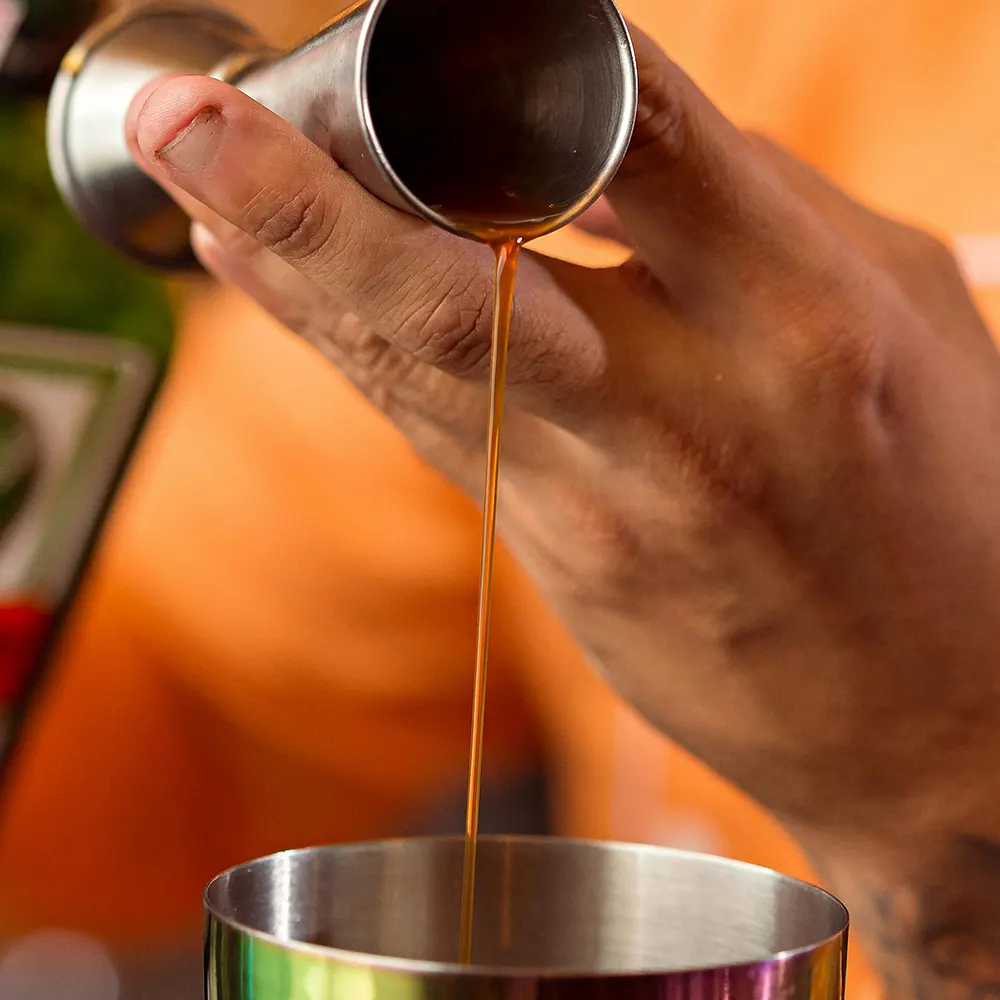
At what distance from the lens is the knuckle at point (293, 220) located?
0.35 meters

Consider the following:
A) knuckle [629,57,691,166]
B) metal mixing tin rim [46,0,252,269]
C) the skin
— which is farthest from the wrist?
metal mixing tin rim [46,0,252,269]

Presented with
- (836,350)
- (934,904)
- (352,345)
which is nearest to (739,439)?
(836,350)

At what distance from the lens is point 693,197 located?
43cm

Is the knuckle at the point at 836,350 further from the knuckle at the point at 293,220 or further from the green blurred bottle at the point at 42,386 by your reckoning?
the green blurred bottle at the point at 42,386

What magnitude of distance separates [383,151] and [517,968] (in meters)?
0.21

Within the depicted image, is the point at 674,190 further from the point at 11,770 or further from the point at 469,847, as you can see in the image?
the point at 11,770

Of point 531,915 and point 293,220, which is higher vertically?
point 293,220

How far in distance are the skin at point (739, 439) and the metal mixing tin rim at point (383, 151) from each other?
0.08 ft

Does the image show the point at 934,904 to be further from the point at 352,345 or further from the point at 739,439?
the point at 352,345

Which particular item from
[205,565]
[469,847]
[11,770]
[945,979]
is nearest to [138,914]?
[11,770]

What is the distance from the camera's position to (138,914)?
1070 millimetres

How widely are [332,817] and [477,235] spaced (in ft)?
3.03

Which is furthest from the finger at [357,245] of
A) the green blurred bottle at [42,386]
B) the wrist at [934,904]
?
the green blurred bottle at [42,386]

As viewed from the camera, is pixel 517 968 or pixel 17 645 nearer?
pixel 517 968
